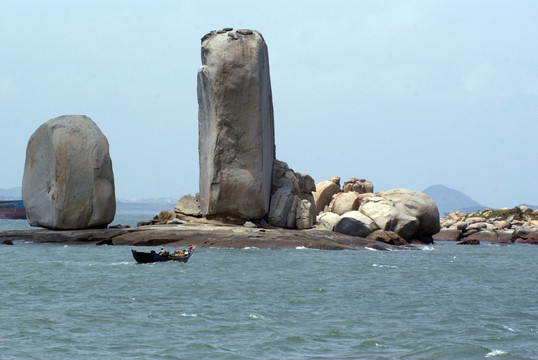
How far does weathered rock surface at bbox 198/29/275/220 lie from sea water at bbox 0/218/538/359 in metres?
7.61

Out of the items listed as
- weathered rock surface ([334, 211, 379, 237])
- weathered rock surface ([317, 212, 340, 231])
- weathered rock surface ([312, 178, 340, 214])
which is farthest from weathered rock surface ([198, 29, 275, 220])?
weathered rock surface ([312, 178, 340, 214])

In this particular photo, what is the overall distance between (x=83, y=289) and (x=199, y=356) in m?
9.22

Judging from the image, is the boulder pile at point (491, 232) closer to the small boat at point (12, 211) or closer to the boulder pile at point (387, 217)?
the boulder pile at point (387, 217)

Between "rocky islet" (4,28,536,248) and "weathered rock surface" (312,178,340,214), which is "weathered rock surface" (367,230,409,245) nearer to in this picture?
"rocky islet" (4,28,536,248)

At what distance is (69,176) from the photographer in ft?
120

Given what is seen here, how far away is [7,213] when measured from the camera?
105m

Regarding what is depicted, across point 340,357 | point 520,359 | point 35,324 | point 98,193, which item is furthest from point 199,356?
point 98,193

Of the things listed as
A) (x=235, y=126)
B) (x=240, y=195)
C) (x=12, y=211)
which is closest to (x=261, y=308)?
(x=240, y=195)

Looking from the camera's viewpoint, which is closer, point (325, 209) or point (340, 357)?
Answer: point (340, 357)

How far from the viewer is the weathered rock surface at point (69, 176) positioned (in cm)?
3672

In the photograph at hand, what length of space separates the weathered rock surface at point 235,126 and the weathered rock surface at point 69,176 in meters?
5.70

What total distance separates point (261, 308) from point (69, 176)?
19.9 meters

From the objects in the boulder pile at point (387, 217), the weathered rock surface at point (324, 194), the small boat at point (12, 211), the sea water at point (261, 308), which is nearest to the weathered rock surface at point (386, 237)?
the boulder pile at point (387, 217)

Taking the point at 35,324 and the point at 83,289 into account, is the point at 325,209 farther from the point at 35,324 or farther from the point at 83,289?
the point at 35,324
